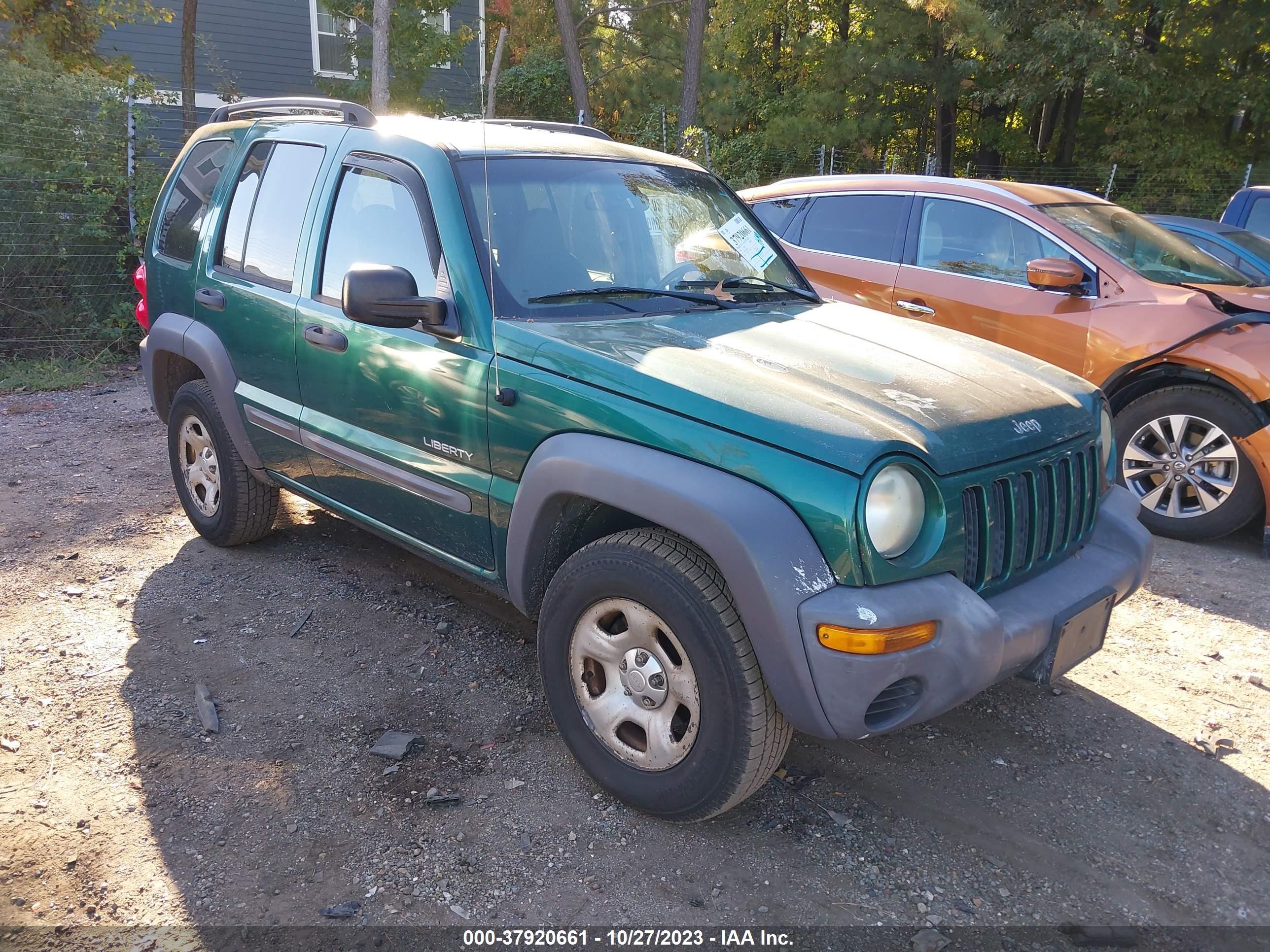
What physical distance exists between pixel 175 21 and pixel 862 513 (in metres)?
18.5

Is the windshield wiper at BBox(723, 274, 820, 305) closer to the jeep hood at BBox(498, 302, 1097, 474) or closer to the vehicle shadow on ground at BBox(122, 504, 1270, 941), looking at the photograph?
the jeep hood at BBox(498, 302, 1097, 474)

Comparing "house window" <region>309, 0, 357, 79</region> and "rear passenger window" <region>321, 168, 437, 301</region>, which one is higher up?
"house window" <region>309, 0, 357, 79</region>

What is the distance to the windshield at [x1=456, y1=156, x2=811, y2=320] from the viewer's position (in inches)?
128

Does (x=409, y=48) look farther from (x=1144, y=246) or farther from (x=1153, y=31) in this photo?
(x=1153, y=31)

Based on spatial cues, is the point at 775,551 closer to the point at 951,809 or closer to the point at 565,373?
the point at 565,373

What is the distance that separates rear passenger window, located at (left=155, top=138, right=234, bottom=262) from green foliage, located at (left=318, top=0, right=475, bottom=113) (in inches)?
426

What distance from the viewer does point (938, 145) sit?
21.1 metres

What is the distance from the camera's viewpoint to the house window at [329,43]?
57.0ft

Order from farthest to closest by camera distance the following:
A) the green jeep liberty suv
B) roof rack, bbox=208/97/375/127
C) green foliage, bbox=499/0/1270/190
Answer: green foliage, bbox=499/0/1270/190
roof rack, bbox=208/97/375/127
the green jeep liberty suv

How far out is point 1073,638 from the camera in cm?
282

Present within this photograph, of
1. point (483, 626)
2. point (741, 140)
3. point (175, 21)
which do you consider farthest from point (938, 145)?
point (483, 626)

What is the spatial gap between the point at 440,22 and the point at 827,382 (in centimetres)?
1710

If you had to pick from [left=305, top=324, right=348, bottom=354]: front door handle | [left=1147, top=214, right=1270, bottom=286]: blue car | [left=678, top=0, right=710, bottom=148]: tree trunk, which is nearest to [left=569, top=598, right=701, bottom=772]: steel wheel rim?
[left=305, top=324, right=348, bottom=354]: front door handle

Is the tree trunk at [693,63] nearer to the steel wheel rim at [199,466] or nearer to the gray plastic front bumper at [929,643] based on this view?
the steel wheel rim at [199,466]
